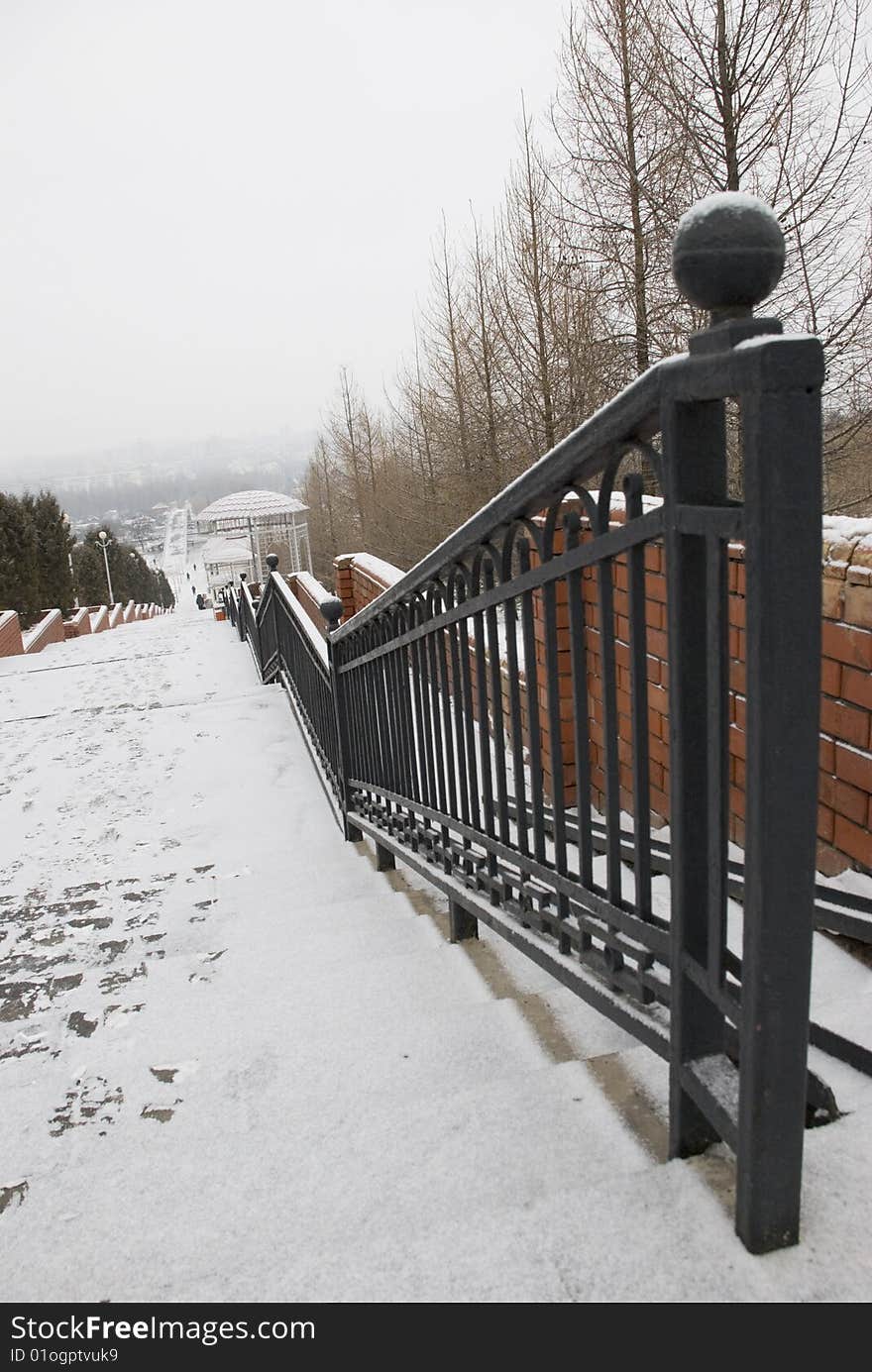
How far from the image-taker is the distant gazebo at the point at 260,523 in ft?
87.1

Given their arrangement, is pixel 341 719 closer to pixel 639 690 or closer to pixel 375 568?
pixel 639 690

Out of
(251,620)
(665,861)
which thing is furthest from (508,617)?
(251,620)

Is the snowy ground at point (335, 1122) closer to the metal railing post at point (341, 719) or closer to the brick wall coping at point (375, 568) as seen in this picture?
the metal railing post at point (341, 719)

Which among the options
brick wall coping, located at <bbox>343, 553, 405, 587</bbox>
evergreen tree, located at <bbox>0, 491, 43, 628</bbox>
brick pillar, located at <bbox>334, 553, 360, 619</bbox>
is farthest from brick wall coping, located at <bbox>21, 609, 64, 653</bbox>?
brick wall coping, located at <bbox>343, 553, 405, 587</bbox>

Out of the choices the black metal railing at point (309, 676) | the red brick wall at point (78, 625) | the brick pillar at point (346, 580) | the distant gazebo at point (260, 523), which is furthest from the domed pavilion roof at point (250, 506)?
the black metal railing at point (309, 676)

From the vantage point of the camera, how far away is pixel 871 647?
2018 mm

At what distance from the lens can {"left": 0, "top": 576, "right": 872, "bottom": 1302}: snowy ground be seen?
1.29m

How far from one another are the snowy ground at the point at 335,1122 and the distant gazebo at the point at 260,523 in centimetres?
1648

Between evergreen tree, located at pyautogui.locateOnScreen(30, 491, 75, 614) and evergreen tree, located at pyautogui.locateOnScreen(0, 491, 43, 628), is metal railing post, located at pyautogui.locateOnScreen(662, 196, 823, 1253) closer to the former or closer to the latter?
evergreen tree, located at pyautogui.locateOnScreen(0, 491, 43, 628)

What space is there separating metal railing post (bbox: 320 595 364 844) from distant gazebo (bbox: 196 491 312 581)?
1518cm

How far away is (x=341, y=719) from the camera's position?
4078mm

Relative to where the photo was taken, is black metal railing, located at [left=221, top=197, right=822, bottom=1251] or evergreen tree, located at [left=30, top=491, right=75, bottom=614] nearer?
black metal railing, located at [left=221, top=197, right=822, bottom=1251]

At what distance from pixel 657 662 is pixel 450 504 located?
1838 centimetres

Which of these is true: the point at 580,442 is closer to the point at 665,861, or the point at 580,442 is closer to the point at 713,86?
the point at 665,861
